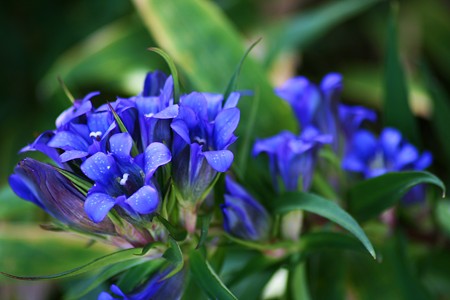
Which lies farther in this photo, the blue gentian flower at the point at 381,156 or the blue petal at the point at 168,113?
the blue gentian flower at the point at 381,156

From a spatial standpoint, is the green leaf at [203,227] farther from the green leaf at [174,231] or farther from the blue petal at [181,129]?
the blue petal at [181,129]

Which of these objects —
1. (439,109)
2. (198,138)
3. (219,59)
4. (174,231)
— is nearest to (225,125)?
(198,138)

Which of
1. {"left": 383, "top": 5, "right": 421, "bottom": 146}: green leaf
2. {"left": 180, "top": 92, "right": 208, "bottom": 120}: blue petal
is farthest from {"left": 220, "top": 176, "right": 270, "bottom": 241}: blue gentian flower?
{"left": 383, "top": 5, "right": 421, "bottom": 146}: green leaf

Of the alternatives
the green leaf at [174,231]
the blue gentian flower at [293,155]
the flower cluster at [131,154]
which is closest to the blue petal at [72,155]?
the flower cluster at [131,154]

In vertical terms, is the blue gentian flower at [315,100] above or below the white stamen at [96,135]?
below

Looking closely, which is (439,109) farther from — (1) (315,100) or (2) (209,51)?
(2) (209,51)
